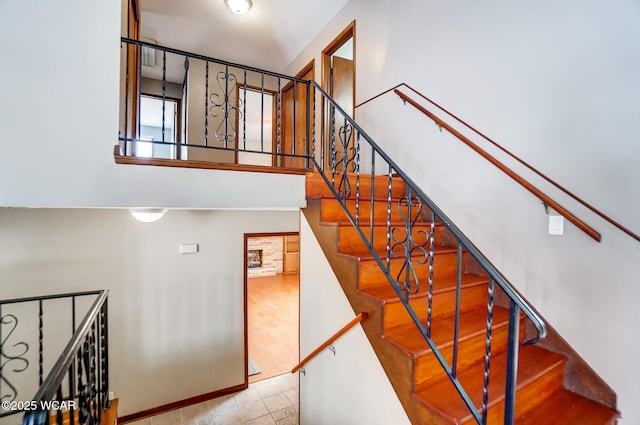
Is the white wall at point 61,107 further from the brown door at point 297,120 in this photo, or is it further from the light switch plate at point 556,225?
the brown door at point 297,120

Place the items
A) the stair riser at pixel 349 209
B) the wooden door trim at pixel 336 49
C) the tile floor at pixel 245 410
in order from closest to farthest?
the stair riser at pixel 349 209
the tile floor at pixel 245 410
the wooden door trim at pixel 336 49

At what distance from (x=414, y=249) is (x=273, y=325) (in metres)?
4.60

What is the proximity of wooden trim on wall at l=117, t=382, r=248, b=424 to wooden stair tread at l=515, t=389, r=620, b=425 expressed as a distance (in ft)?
11.1

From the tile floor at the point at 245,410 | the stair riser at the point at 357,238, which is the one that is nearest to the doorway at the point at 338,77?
the stair riser at the point at 357,238

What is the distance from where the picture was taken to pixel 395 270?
77.7 inches

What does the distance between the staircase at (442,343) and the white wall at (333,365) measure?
15 centimetres

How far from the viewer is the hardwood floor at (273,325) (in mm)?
A: 4590

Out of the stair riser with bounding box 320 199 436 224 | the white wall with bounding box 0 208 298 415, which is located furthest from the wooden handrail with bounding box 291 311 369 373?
the white wall with bounding box 0 208 298 415

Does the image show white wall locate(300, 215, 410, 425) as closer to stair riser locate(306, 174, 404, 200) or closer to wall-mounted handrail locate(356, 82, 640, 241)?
stair riser locate(306, 174, 404, 200)

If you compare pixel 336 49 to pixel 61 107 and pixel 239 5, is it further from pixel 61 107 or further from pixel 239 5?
pixel 61 107

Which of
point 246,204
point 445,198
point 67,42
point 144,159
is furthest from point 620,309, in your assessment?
point 67,42

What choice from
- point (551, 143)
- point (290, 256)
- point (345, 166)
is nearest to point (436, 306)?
point (345, 166)

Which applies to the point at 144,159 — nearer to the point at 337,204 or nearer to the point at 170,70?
the point at 337,204

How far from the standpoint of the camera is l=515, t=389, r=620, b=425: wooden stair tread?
1515 millimetres
